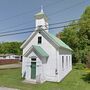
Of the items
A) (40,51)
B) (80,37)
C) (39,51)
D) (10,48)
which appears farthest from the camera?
(10,48)

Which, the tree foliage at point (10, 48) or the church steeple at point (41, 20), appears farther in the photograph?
the tree foliage at point (10, 48)

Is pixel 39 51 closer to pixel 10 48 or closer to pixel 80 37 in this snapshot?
pixel 80 37

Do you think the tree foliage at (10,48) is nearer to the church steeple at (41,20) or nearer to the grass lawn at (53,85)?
the church steeple at (41,20)

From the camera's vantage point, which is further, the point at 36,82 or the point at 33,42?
the point at 33,42

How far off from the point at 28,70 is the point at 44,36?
15.6 feet

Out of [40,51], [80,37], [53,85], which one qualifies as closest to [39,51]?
[40,51]

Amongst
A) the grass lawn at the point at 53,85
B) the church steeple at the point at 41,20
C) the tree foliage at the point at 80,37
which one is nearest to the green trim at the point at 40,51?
the church steeple at the point at 41,20

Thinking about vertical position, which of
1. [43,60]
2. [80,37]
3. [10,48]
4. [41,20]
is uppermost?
[41,20]

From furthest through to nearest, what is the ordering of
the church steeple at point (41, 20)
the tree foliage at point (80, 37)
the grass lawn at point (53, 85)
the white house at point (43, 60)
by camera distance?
1. the tree foliage at point (80, 37)
2. the church steeple at point (41, 20)
3. the white house at point (43, 60)
4. the grass lawn at point (53, 85)

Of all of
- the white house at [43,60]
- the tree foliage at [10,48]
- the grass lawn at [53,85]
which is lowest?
the grass lawn at [53,85]

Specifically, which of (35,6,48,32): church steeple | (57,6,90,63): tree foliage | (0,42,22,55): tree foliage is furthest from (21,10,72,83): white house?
(0,42,22,55): tree foliage

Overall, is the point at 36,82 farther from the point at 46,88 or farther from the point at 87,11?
the point at 87,11

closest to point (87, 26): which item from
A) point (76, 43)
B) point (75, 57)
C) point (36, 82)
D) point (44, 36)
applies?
point (76, 43)

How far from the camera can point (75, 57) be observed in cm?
4112
